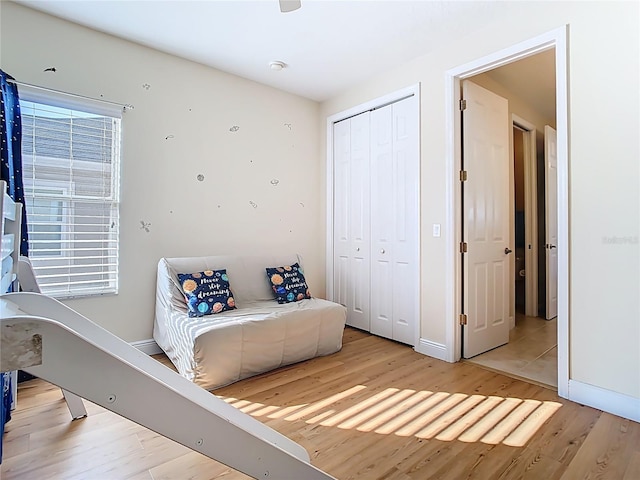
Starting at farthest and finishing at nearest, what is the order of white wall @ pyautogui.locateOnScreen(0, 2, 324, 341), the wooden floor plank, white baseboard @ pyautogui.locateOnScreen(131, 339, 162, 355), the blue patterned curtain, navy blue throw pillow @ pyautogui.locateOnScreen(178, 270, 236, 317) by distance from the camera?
white baseboard @ pyautogui.locateOnScreen(131, 339, 162, 355)
navy blue throw pillow @ pyautogui.locateOnScreen(178, 270, 236, 317)
white wall @ pyautogui.locateOnScreen(0, 2, 324, 341)
the blue patterned curtain
the wooden floor plank

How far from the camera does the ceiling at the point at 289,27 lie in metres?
2.37

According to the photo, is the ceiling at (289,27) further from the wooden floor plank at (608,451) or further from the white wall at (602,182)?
the wooden floor plank at (608,451)

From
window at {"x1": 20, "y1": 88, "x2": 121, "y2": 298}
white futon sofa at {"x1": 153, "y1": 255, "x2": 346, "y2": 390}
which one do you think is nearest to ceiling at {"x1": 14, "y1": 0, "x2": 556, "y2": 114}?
window at {"x1": 20, "y1": 88, "x2": 121, "y2": 298}

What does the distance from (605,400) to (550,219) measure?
Answer: 8.49 feet

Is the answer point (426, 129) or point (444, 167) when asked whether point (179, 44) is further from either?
point (444, 167)

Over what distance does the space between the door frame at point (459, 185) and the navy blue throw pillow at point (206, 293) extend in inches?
74.0

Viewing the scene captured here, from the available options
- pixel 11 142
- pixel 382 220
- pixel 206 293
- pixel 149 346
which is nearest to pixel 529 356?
pixel 382 220

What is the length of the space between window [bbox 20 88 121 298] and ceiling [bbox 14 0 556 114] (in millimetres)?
673

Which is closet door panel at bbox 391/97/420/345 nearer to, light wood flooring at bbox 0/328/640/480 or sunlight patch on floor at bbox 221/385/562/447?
light wood flooring at bbox 0/328/640/480

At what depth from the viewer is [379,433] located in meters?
1.81

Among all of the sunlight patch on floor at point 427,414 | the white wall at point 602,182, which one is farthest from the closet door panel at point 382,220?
the white wall at point 602,182

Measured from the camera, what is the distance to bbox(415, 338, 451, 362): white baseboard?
Result: 2.88 metres

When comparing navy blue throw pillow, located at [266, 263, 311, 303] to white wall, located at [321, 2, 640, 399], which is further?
navy blue throw pillow, located at [266, 263, 311, 303]

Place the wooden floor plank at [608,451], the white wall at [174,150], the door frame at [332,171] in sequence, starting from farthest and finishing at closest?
the door frame at [332,171]
the white wall at [174,150]
the wooden floor plank at [608,451]
